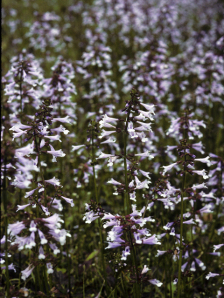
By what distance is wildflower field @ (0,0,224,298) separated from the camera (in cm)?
314

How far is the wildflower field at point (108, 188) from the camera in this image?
314 cm

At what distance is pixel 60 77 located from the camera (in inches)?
202

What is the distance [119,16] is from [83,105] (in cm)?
577

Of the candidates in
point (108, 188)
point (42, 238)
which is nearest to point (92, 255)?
point (108, 188)

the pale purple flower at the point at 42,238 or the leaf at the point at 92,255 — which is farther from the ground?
the pale purple flower at the point at 42,238

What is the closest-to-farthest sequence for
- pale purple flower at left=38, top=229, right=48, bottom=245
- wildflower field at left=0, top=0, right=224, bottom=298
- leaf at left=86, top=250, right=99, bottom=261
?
1. pale purple flower at left=38, top=229, right=48, bottom=245
2. wildflower field at left=0, top=0, right=224, bottom=298
3. leaf at left=86, top=250, right=99, bottom=261

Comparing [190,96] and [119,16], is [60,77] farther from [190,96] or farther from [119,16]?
[119,16]

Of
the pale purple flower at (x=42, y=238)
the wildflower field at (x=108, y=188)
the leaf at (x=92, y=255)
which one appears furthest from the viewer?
the leaf at (x=92, y=255)

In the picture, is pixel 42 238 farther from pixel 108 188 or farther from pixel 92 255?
pixel 108 188

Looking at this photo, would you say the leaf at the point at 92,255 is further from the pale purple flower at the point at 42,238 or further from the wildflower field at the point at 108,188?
the pale purple flower at the point at 42,238

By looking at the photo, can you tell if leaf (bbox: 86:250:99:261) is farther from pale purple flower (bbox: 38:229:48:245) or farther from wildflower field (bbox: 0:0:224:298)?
pale purple flower (bbox: 38:229:48:245)

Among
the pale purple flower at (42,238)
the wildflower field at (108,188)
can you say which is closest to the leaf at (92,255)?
the wildflower field at (108,188)

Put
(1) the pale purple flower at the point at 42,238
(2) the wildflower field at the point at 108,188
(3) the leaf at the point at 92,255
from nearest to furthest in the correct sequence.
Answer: (1) the pale purple flower at the point at 42,238 < (2) the wildflower field at the point at 108,188 < (3) the leaf at the point at 92,255

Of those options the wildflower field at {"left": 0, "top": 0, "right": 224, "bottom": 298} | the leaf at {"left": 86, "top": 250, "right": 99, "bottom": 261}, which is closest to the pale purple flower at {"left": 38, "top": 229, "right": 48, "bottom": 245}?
the wildflower field at {"left": 0, "top": 0, "right": 224, "bottom": 298}
